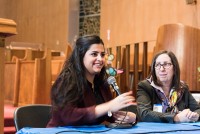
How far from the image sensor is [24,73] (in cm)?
550

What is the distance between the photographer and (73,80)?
210 cm

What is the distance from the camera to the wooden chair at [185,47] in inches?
188

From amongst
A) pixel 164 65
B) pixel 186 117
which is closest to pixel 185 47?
pixel 164 65

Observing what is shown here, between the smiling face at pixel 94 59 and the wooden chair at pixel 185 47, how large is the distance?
2.80 m

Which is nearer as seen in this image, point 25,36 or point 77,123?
point 77,123

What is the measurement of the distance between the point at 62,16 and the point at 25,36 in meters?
2.16

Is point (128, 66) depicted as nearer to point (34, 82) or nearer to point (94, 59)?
point (34, 82)

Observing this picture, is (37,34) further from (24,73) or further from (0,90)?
(0,90)

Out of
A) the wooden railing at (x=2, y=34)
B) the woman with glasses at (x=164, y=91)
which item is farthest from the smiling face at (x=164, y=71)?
the wooden railing at (x=2, y=34)

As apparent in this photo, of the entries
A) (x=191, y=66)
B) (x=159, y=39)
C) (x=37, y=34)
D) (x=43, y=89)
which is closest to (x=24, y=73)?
(x=43, y=89)

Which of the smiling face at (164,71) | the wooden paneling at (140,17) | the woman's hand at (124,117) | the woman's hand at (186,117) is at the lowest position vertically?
the woman's hand at (186,117)

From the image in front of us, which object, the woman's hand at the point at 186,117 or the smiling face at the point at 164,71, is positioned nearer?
the woman's hand at the point at 186,117

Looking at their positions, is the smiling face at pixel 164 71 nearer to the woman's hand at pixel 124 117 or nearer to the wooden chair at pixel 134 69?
the woman's hand at pixel 124 117

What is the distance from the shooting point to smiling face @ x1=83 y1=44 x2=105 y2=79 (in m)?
2.14
